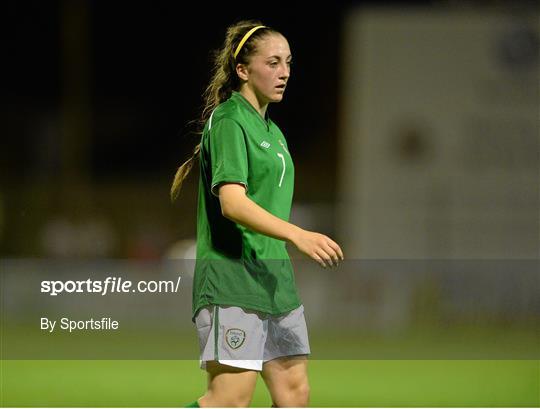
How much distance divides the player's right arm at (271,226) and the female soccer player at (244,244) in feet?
0.20

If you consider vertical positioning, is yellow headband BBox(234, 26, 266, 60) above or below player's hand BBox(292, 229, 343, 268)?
above

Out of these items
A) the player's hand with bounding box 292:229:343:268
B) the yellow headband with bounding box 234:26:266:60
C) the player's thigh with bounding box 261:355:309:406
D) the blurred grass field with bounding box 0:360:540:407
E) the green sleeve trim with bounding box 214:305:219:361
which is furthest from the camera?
the blurred grass field with bounding box 0:360:540:407

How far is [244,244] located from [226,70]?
588 millimetres

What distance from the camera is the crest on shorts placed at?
3590 millimetres

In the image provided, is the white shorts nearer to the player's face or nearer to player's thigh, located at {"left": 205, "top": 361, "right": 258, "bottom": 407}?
player's thigh, located at {"left": 205, "top": 361, "right": 258, "bottom": 407}

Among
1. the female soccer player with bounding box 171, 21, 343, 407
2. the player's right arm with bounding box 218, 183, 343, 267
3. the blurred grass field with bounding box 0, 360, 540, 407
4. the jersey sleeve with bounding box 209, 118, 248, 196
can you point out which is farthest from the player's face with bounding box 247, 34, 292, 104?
the blurred grass field with bounding box 0, 360, 540, 407

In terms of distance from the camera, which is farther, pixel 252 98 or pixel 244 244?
pixel 252 98

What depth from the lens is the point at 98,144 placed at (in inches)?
743

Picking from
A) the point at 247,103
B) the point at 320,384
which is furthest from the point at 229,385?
the point at 320,384

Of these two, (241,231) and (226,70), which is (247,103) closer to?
(226,70)

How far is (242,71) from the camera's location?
3.73 metres

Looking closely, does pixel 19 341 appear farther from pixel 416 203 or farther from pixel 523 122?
pixel 523 122

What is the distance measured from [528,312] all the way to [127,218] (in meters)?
7.35

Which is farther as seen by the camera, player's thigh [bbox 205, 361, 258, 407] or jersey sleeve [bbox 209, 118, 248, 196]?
player's thigh [bbox 205, 361, 258, 407]
